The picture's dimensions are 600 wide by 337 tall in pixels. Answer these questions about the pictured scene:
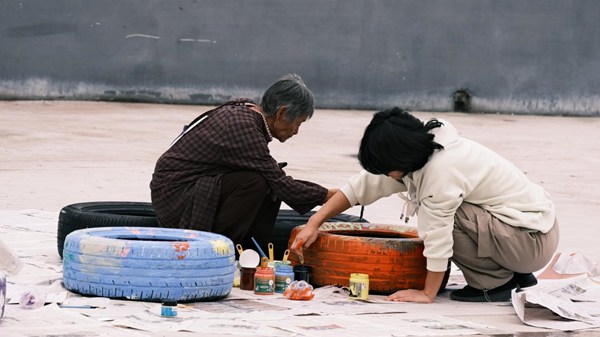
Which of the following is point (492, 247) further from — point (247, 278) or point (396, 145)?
point (247, 278)

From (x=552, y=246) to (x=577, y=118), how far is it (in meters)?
13.3

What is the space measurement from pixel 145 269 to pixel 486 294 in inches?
63.2

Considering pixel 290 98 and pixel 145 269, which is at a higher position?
pixel 290 98

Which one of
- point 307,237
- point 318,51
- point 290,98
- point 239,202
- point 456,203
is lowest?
point 307,237

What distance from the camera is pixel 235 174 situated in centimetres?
578

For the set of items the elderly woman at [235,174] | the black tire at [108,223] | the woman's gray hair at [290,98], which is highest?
the woman's gray hair at [290,98]

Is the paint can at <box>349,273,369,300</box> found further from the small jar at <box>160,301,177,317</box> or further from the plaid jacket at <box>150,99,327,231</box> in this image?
the small jar at <box>160,301,177,317</box>

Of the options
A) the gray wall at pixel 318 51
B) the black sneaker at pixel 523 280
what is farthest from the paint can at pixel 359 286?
the gray wall at pixel 318 51

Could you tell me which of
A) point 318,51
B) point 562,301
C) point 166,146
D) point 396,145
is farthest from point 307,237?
point 318,51

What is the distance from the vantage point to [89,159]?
11.7 metres

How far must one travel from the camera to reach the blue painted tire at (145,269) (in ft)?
16.3

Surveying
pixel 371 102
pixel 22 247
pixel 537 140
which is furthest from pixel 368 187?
pixel 371 102

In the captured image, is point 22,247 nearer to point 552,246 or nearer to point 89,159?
point 552,246

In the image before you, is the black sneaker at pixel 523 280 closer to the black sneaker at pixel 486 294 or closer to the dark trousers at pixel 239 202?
the black sneaker at pixel 486 294
